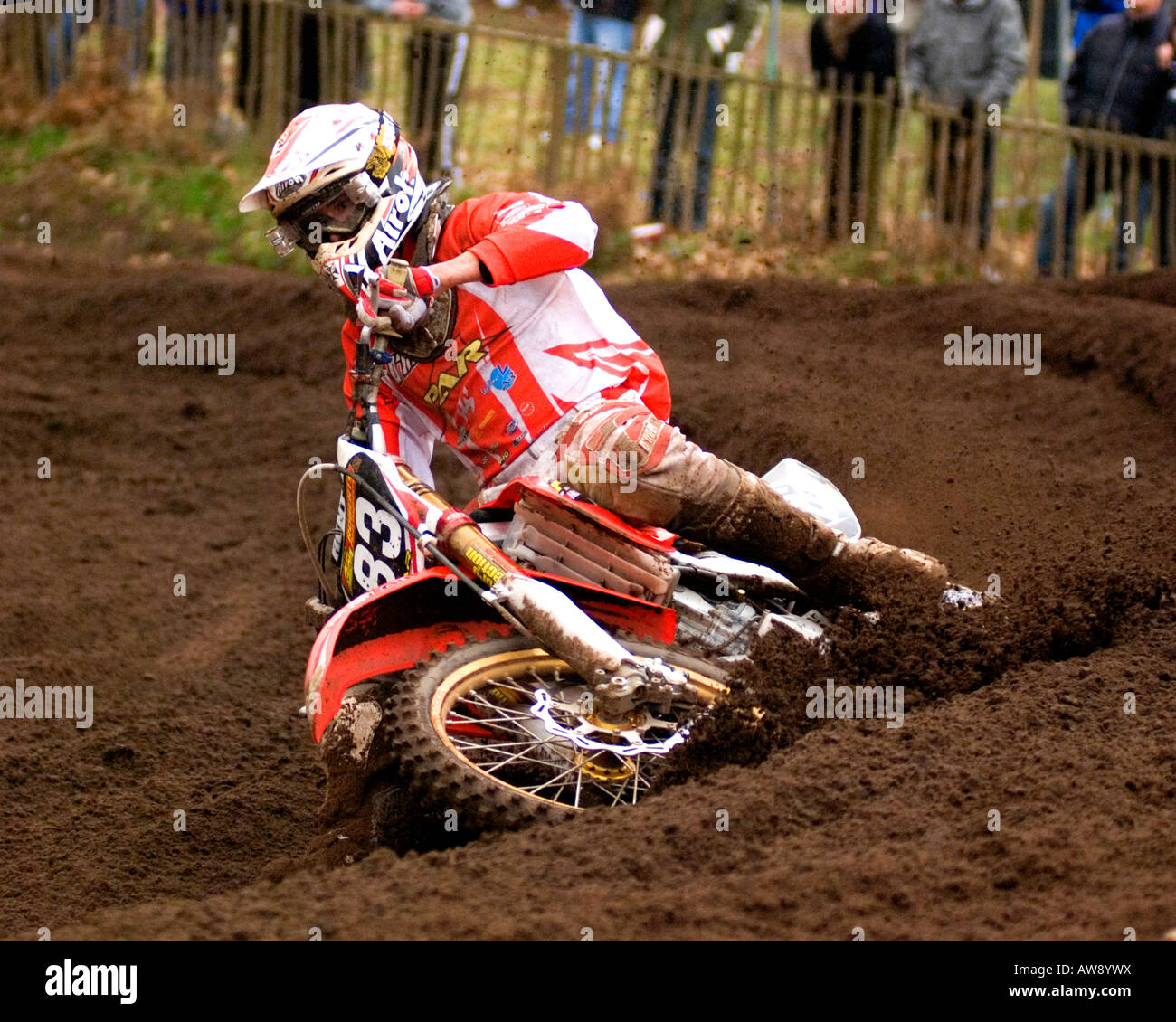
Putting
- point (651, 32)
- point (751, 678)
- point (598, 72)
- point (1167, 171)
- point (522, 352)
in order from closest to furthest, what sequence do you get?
point (751, 678)
point (522, 352)
point (1167, 171)
point (598, 72)
point (651, 32)

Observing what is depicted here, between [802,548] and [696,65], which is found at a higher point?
[696,65]

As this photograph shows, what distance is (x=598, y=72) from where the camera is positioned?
11273 mm

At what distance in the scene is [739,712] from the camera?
439cm

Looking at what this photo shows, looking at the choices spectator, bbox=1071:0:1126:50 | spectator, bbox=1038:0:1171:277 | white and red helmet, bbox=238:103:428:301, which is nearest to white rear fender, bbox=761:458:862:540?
white and red helmet, bbox=238:103:428:301

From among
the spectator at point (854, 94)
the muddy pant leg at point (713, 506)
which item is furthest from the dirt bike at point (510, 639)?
the spectator at point (854, 94)

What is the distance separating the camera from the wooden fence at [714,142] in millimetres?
10531

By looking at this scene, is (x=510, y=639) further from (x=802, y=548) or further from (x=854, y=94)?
(x=854, y=94)

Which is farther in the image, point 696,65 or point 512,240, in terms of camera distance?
point 696,65

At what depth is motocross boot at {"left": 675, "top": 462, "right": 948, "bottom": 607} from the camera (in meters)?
4.76

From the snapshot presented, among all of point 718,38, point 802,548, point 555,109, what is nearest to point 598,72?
point 555,109

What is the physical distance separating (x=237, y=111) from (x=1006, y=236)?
6622 millimetres

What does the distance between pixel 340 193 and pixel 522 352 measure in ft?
2.62

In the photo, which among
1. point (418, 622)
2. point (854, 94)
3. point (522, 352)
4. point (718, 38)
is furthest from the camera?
point (718, 38)

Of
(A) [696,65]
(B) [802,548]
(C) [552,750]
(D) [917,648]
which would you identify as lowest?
(C) [552,750]
